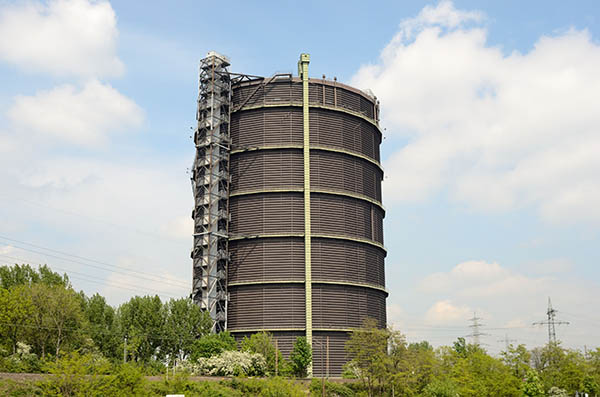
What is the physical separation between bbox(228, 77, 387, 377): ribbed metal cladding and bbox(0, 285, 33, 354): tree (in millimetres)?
18432

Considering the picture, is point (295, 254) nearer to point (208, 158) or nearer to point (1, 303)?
point (208, 158)

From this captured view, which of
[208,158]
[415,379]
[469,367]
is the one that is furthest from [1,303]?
[469,367]

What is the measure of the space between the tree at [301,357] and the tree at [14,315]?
2257 centimetres

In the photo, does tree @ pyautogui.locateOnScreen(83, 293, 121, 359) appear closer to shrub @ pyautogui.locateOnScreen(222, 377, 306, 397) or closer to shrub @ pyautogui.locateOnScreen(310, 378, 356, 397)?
shrub @ pyautogui.locateOnScreen(222, 377, 306, 397)

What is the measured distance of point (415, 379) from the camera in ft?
166

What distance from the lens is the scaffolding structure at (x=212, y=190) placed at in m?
63.6

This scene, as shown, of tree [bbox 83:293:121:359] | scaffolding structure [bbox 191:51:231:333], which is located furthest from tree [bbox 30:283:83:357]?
scaffolding structure [bbox 191:51:231:333]

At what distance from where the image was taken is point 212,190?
65.8 metres

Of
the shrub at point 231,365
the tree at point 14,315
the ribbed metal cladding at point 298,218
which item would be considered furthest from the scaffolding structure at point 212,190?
the tree at point 14,315

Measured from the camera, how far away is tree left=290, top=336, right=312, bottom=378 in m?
58.0

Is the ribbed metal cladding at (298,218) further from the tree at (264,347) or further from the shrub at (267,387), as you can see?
the shrub at (267,387)

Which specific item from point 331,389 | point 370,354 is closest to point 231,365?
point 331,389

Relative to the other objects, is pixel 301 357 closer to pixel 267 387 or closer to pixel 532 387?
pixel 267 387

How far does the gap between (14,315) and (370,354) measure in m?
28.7
